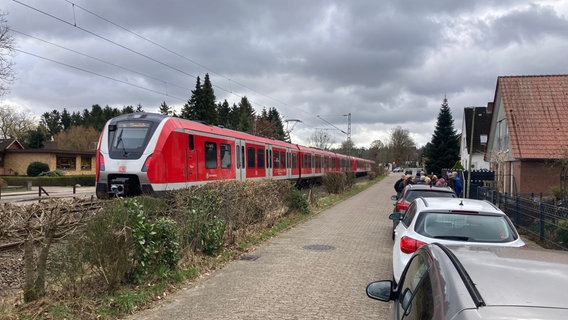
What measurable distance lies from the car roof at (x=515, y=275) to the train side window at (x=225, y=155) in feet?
48.1

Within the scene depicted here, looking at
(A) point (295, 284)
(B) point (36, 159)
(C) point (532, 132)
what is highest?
(C) point (532, 132)

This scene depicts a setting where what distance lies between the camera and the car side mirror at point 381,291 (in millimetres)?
3309

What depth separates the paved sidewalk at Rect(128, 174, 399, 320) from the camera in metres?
5.70

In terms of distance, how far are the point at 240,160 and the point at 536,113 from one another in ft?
52.9

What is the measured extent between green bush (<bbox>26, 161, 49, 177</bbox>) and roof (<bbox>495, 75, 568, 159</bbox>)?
45.0 m

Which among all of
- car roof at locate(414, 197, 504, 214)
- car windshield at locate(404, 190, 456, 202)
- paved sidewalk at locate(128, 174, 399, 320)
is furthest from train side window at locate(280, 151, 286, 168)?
car roof at locate(414, 197, 504, 214)

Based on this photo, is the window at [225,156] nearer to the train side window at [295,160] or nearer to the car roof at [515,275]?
the train side window at [295,160]

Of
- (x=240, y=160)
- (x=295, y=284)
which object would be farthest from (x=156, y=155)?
(x=295, y=284)

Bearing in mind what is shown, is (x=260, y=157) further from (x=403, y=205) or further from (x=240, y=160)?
(x=403, y=205)

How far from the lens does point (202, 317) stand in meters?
5.47

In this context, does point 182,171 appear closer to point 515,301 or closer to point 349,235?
point 349,235

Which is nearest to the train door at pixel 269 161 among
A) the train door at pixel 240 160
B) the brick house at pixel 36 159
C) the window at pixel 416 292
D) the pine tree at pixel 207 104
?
the train door at pixel 240 160

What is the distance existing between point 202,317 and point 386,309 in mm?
2349

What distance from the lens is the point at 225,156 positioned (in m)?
17.5
